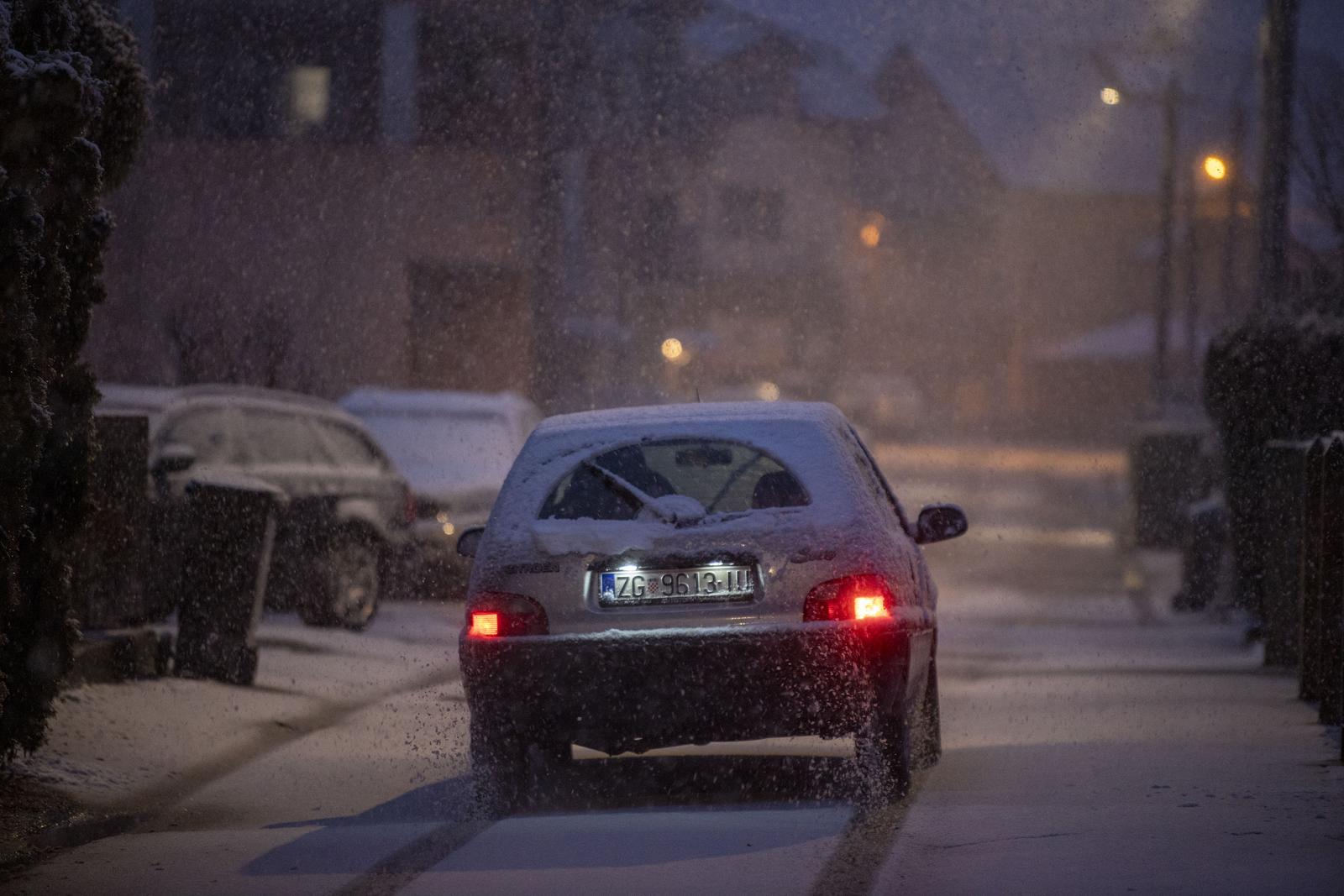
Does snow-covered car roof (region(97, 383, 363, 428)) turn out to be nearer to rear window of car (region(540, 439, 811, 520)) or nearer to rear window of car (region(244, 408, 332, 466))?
rear window of car (region(244, 408, 332, 466))

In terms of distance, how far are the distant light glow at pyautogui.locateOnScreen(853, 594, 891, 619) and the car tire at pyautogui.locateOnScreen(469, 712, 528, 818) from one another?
1321 mm

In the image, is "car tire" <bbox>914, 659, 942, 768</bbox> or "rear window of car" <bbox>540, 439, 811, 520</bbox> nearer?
"rear window of car" <bbox>540, 439, 811, 520</bbox>

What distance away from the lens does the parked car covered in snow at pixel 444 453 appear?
56.9ft

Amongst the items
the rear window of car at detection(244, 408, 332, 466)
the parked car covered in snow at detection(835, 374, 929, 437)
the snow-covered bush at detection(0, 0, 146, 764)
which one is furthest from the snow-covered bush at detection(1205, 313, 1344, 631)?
the parked car covered in snow at detection(835, 374, 929, 437)

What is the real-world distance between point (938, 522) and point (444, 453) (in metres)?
10.3

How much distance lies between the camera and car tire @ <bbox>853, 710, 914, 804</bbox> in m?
7.54

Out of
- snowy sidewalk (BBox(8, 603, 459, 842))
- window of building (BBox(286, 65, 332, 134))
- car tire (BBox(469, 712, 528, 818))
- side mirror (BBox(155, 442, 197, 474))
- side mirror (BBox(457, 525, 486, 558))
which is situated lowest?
snowy sidewalk (BBox(8, 603, 459, 842))

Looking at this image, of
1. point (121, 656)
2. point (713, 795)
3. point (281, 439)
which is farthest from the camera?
point (281, 439)

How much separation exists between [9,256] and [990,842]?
3949 millimetres

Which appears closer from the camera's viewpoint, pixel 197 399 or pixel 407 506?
pixel 197 399

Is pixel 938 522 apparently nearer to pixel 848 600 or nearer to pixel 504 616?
pixel 848 600

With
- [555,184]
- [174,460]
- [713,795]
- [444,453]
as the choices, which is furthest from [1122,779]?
[555,184]

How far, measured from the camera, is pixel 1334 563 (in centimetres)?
935

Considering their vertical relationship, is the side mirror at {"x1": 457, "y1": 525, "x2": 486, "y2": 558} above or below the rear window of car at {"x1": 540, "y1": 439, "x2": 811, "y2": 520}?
below
